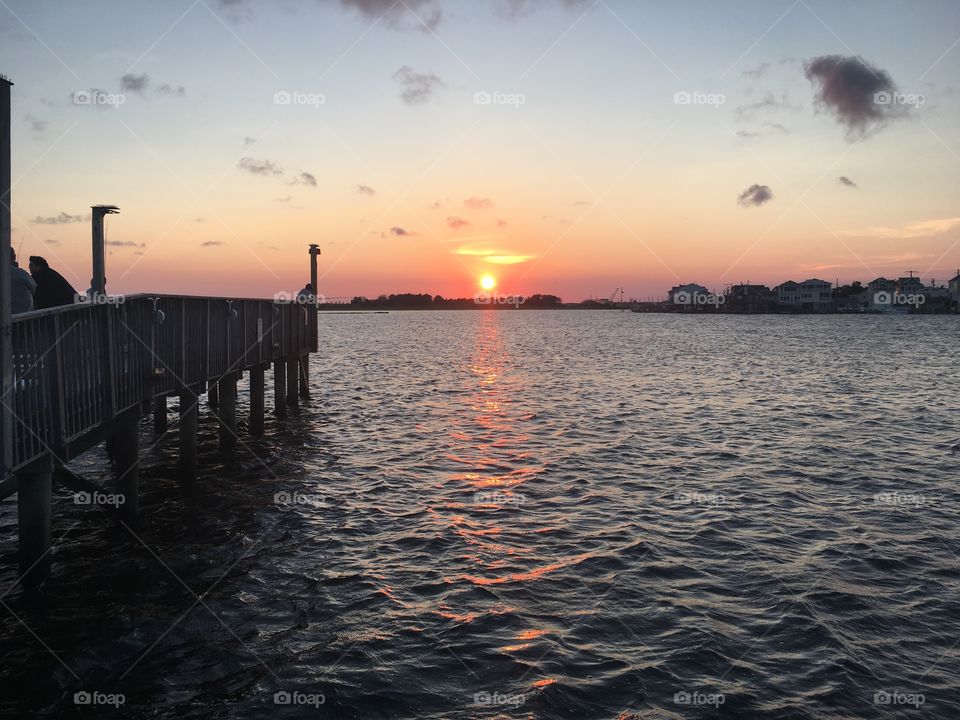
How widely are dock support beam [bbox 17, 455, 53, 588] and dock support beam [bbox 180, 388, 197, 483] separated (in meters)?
5.76

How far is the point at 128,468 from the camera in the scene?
484 inches

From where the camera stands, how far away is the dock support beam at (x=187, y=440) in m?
15.2

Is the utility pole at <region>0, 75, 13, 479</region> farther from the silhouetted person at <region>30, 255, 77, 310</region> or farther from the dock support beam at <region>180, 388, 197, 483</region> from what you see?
the dock support beam at <region>180, 388, 197, 483</region>

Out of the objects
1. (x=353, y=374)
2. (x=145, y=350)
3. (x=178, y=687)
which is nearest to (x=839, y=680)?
(x=178, y=687)

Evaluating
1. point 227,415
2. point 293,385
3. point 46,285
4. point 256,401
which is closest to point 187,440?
point 227,415

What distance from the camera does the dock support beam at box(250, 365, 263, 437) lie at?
71.5ft

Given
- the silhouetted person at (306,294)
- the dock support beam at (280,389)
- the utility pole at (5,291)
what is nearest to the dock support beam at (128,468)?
the utility pole at (5,291)

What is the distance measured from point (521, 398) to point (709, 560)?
72.9 ft

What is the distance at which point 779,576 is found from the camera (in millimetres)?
10648

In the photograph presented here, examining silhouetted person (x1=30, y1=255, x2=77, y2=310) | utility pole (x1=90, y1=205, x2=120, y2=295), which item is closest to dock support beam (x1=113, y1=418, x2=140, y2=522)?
silhouetted person (x1=30, y1=255, x2=77, y2=310)

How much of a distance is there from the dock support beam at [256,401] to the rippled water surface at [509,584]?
3.24ft

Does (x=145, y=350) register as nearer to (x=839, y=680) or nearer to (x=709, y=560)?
(x=709, y=560)

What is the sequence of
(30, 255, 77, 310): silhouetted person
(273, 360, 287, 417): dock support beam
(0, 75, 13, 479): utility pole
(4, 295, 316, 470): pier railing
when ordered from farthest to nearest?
1. (273, 360, 287, 417): dock support beam
2. (30, 255, 77, 310): silhouetted person
3. (4, 295, 316, 470): pier railing
4. (0, 75, 13, 479): utility pole

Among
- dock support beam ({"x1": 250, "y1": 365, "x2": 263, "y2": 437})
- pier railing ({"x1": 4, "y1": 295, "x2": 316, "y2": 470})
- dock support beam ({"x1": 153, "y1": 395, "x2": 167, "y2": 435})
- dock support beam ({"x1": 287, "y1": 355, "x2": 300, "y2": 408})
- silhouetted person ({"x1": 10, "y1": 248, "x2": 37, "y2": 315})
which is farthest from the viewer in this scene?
dock support beam ({"x1": 287, "y1": 355, "x2": 300, "y2": 408})
